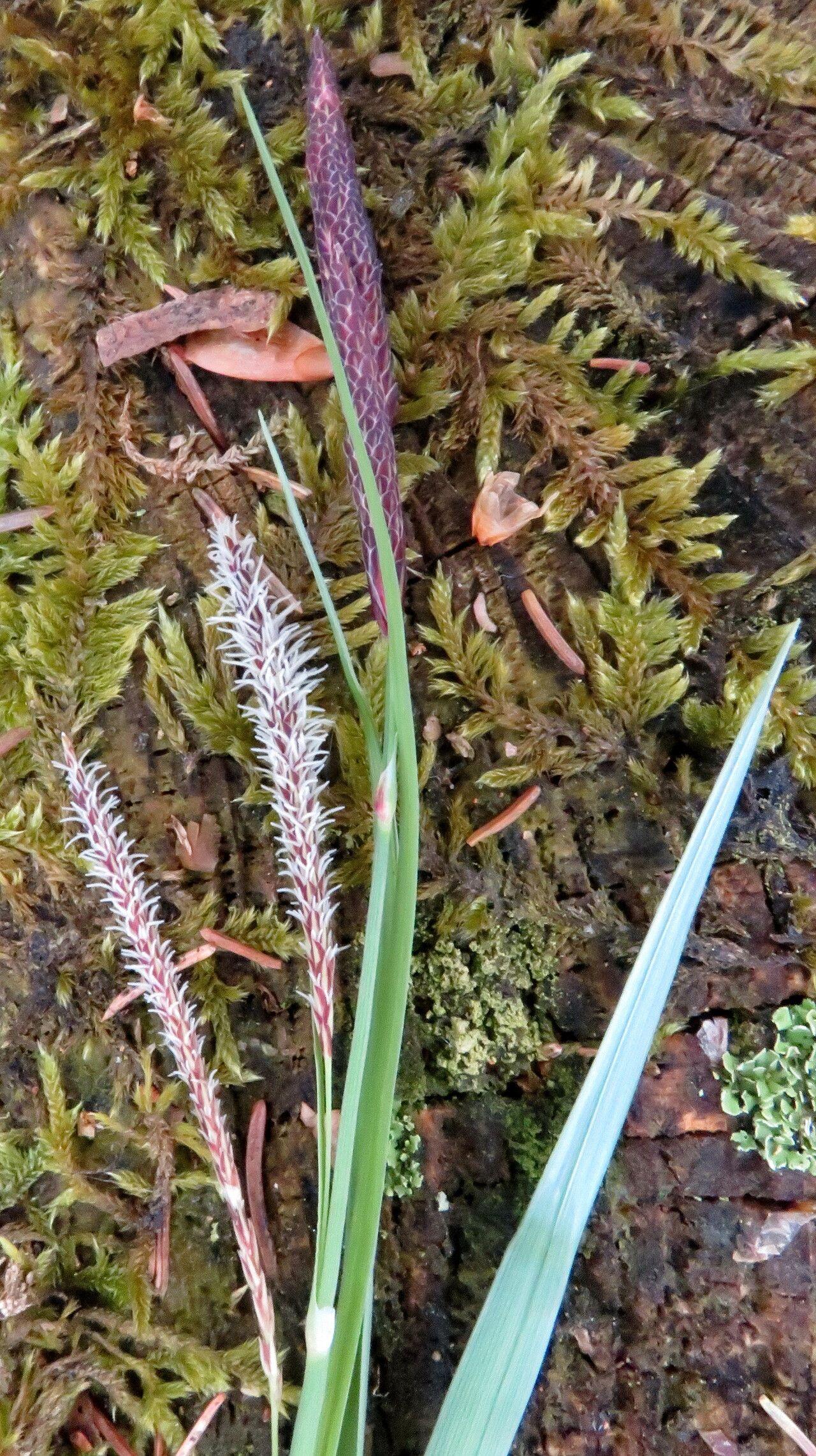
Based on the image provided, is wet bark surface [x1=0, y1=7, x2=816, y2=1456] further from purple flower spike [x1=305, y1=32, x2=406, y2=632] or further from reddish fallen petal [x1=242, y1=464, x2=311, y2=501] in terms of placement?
purple flower spike [x1=305, y1=32, x2=406, y2=632]

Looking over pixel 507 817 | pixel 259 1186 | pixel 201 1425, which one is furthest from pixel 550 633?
pixel 201 1425

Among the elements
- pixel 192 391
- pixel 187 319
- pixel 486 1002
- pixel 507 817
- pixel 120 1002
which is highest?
pixel 187 319

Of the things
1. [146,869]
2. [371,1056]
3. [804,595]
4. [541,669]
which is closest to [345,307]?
[541,669]

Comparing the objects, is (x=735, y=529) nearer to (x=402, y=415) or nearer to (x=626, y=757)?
(x=626, y=757)

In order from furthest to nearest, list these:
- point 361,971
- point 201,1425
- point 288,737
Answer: point 201,1425
point 288,737
point 361,971

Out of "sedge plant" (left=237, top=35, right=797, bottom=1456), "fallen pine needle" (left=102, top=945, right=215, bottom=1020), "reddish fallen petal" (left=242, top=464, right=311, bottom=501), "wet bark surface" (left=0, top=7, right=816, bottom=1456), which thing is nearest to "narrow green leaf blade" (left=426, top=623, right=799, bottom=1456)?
"sedge plant" (left=237, top=35, right=797, bottom=1456)

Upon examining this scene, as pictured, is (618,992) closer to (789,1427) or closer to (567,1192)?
(567,1192)

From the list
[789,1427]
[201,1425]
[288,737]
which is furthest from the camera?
[201,1425]
